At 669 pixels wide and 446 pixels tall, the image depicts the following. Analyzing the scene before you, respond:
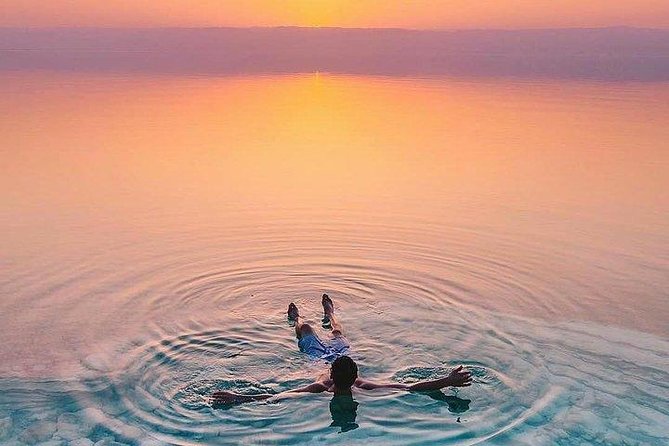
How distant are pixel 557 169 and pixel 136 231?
13.4m

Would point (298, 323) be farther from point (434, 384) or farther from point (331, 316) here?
point (434, 384)

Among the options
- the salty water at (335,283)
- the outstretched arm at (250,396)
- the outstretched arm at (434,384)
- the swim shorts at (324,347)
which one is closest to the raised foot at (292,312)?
the salty water at (335,283)

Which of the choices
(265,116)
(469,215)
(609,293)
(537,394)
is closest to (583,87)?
(265,116)

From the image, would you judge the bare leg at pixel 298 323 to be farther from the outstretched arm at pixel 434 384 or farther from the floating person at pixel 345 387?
the outstretched arm at pixel 434 384

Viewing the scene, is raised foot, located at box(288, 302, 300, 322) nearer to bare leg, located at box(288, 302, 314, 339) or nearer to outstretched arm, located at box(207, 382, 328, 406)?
bare leg, located at box(288, 302, 314, 339)

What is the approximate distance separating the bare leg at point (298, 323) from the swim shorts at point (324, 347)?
0.33 ft

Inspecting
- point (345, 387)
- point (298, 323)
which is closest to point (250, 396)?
point (345, 387)

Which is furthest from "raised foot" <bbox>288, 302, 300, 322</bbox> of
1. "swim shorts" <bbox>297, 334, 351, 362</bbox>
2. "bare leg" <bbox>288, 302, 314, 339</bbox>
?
"swim shorts" <bbox>297, 334, 351, 362</bbox>

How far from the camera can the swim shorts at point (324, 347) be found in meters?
10.5

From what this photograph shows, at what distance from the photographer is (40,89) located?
159 feet

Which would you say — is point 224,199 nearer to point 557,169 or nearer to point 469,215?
point 469,215

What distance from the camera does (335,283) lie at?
13.4 meters

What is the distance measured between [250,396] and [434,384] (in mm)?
2330

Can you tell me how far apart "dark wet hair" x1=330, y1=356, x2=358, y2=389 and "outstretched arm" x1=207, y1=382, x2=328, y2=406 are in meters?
0.27
